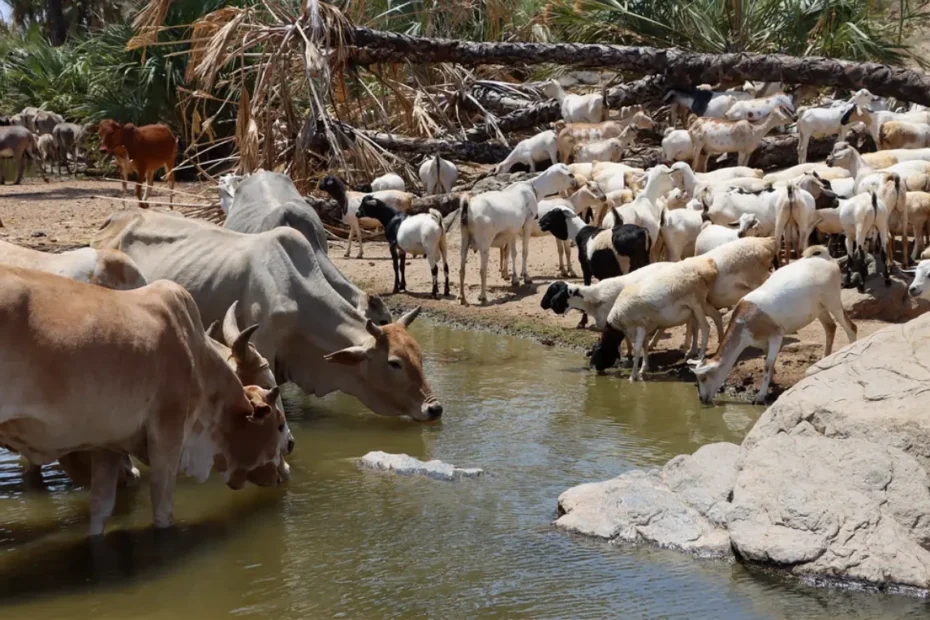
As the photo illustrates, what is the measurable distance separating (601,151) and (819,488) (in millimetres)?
14744

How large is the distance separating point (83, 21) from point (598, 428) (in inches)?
1737

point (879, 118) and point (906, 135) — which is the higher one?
point (879, 118)

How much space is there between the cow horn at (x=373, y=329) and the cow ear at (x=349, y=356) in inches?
5.2

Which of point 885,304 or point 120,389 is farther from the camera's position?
point 885,304

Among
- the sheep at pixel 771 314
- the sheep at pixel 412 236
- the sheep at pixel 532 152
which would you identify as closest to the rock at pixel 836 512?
the sheep at pixel 771 314

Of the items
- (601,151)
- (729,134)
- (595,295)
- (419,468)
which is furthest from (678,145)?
(419,468)

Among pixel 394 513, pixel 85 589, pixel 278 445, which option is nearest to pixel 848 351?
pixel 394 513

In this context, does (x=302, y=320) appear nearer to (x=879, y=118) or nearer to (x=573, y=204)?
(x=573, y=204)

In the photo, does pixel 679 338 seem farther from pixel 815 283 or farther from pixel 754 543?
pixel 754 543

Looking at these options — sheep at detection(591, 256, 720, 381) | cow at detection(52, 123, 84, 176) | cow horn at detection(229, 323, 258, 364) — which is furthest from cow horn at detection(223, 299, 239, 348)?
cow at detection(52, 123, 84, 176)

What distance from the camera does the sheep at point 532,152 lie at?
21.6 m

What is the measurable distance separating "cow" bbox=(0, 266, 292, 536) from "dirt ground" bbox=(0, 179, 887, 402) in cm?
544

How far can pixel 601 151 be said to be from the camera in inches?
838

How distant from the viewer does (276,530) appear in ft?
25.3
